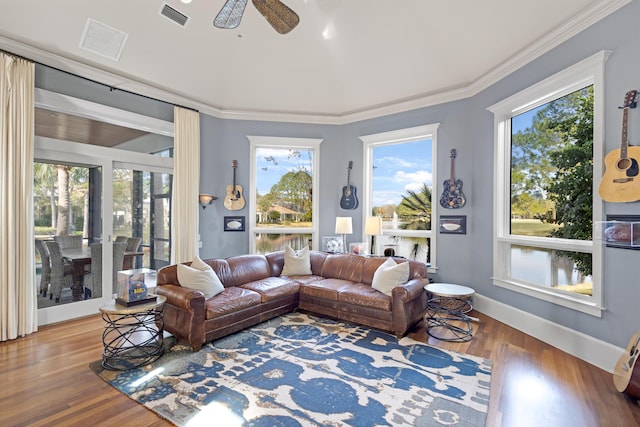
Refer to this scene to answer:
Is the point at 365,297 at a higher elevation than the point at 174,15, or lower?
lower

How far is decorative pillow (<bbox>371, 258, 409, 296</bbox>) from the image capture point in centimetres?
367

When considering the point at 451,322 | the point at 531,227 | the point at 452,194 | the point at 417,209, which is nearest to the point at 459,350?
the point at 451,322

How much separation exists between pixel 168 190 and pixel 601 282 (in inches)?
220

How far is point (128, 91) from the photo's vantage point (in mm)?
4348

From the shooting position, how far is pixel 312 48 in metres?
4.60

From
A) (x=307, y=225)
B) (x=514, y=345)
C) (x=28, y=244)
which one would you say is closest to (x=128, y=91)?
(x=28, y=244)

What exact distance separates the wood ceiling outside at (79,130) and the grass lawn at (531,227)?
18.0 ft

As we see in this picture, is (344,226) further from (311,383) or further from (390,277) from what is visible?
(311,383)

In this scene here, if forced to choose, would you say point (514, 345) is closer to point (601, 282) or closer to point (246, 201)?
point (601, 282)

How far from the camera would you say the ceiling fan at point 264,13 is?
268 centimetres

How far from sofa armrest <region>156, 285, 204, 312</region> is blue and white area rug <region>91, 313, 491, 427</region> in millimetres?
435

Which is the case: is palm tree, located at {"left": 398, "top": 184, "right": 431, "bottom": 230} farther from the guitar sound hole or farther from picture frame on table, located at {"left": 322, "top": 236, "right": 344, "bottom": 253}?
the guitar sound hole

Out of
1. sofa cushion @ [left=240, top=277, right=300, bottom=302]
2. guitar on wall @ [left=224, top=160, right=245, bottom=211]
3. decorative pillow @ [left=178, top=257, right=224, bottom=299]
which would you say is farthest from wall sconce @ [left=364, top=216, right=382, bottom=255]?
decorative pillow @ [left=178, top=257, right=224, bottom=299]

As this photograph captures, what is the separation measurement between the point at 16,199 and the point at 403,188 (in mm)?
5238
